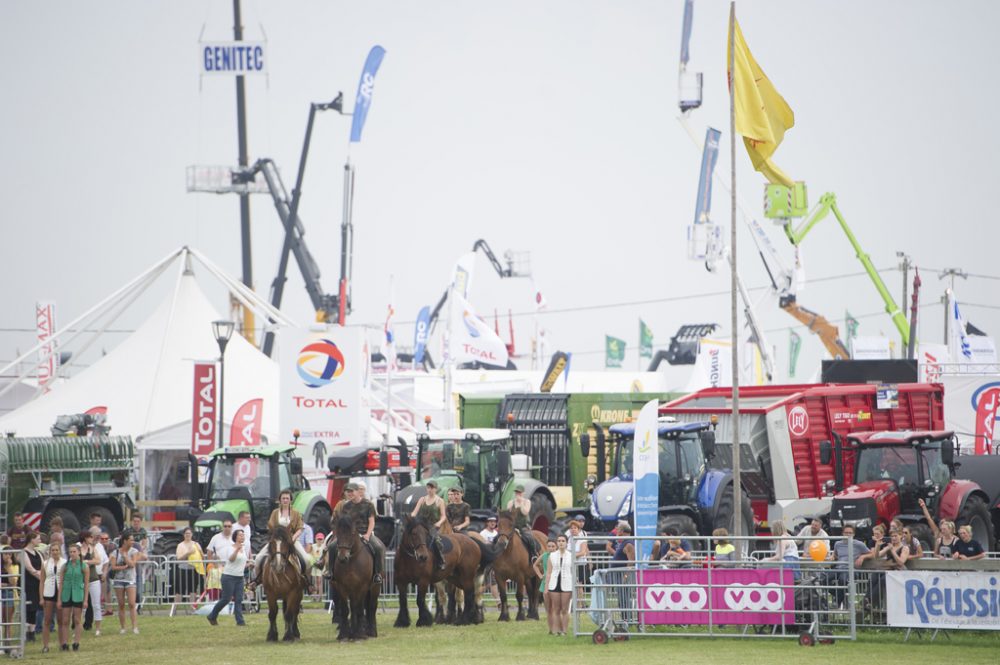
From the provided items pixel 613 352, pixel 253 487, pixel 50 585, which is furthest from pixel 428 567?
pixel 613 352

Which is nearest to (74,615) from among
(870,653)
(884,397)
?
(870,653)

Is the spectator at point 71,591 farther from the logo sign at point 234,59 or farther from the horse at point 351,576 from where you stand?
the logo sign at point 234,59

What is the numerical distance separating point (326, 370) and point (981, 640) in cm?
1973

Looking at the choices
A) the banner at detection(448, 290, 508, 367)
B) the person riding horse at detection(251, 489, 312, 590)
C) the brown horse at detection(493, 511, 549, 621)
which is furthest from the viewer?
the banner at detection(448, 290, 508, 367)

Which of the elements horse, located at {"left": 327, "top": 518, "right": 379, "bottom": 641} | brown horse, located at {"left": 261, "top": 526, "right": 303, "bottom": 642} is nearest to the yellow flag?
horse, located at {"left": 327, "top": 518, "right": 379, "bottom": 641}

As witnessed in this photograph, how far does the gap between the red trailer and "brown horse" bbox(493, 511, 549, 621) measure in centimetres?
746

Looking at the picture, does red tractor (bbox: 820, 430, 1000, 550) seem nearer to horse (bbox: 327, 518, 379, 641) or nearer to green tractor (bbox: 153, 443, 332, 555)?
horse (bbox: 327, 518, 379, 641)

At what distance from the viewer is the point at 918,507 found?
24938 mm

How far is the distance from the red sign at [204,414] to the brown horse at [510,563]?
13.1 meters

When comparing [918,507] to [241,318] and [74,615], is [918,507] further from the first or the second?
[241,318]

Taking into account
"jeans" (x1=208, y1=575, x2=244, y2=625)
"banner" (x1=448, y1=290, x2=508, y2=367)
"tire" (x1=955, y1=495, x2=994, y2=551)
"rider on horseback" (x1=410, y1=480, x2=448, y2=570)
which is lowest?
"jeans" (x1=208, y1=575, x2=244, y2=625)

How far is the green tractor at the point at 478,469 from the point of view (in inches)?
1061

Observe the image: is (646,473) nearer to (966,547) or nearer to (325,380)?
(966,547)

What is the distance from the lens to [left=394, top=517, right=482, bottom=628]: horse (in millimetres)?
20078
